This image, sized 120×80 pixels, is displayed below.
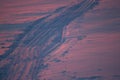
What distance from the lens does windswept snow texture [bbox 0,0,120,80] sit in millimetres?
6383

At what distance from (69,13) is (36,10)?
1456 millimetres

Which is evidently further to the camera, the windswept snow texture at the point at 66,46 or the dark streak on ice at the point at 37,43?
the dark streak on ice at the point at 37,43

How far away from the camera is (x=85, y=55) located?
22.3ft

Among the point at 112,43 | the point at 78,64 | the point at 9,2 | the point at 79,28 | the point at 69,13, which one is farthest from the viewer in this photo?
the point at 9,2

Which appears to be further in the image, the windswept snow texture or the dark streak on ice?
the dark streak on ice

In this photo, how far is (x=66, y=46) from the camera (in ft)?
23.6

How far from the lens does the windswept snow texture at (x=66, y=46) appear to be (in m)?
6.38

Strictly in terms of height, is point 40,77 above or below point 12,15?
below

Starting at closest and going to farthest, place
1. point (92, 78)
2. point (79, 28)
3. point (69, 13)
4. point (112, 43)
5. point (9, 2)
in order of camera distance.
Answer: point (92, 78)
point (112, 43)
point (79, 28)
point (69, 13)
point (9, 2)

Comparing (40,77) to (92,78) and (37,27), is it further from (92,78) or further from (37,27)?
(37,27)

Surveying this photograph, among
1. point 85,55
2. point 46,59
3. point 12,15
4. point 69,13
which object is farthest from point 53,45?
point 12,15

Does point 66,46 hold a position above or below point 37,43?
below

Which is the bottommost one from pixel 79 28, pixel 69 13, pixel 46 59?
pixel 46 59

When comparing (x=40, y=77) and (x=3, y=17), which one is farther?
(x=3, y=17)
